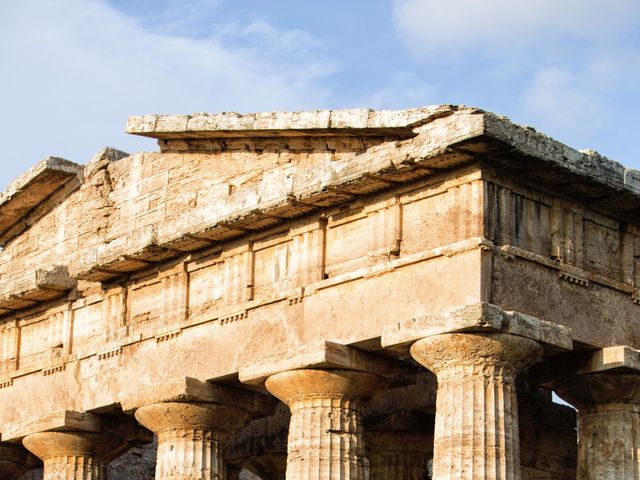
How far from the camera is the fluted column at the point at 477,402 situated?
791 inches

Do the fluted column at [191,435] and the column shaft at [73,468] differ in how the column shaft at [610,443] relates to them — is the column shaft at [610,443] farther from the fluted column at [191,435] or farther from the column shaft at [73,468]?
the column shaft at [73,468]

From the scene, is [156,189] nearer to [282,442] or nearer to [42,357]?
[42,357]

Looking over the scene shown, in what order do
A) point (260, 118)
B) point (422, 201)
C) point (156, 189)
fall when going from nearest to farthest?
point (422, 201), point (260, 118), point (156, 189)

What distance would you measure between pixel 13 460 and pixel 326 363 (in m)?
8.24

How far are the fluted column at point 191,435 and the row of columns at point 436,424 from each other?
13mm

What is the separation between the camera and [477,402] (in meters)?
20.3

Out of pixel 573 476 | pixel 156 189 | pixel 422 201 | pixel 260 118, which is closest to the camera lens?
pixel 422 201

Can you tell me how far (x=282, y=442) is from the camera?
28438 mm

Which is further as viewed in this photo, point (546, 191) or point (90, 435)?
point (90, 435)

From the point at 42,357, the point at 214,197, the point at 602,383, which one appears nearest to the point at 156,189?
the point at 214,197

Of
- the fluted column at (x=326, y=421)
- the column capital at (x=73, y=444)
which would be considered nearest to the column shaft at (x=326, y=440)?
the fluted column at (x=326, y=421)

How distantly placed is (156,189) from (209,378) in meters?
3.32

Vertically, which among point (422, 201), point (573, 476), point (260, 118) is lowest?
point (573, 476)

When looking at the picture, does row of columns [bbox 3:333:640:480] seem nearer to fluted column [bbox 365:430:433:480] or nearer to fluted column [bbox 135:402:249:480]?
fluted column [bbox 135:402:249:480]
